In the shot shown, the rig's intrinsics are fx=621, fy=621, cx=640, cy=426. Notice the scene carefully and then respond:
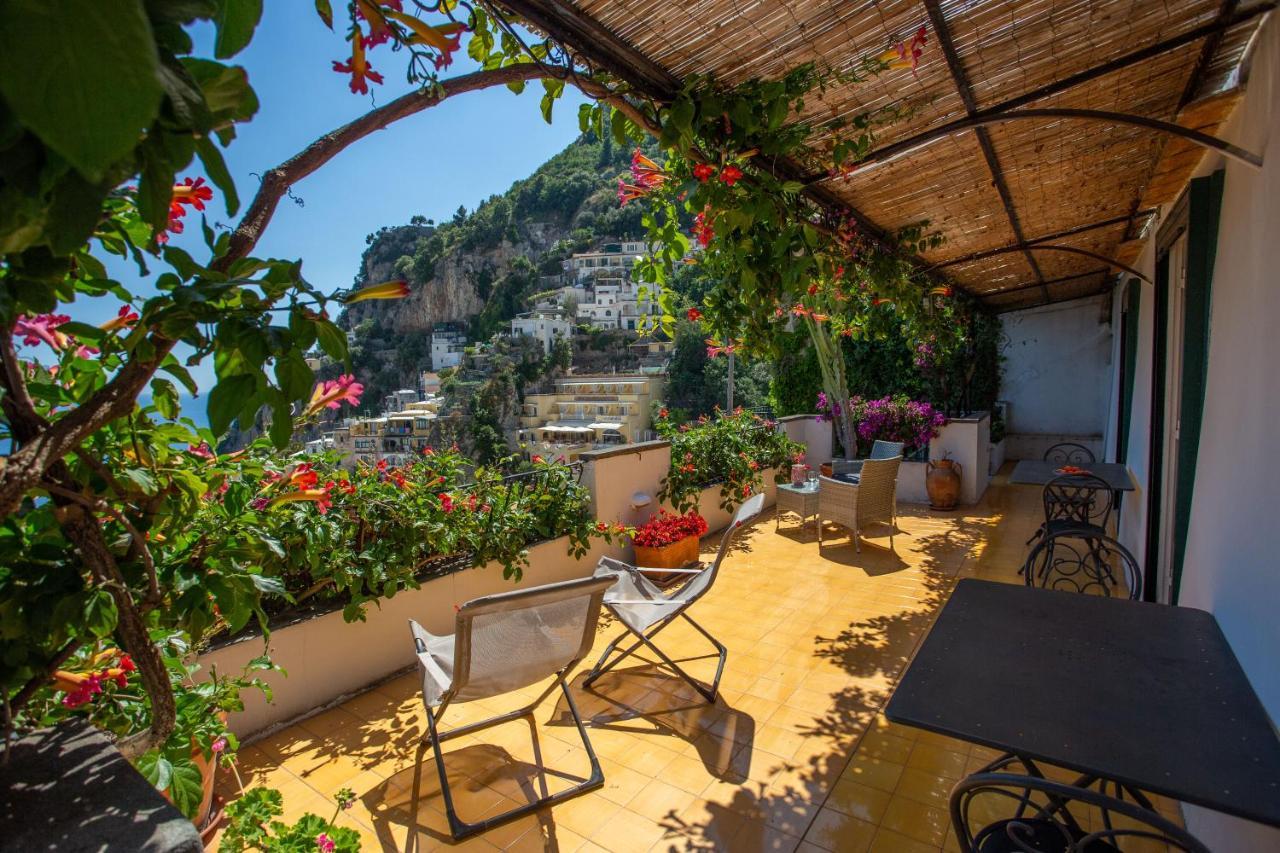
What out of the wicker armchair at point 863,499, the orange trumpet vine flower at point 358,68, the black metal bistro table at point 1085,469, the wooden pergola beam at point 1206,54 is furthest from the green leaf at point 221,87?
the wicker armchair at point 863,499

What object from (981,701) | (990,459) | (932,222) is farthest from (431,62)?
(990,459)

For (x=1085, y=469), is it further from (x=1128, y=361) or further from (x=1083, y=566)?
(x=1128, y=361)

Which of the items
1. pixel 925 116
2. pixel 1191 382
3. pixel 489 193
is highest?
pixel 489 193

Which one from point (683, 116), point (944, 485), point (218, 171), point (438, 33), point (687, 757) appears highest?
point (683, 116)

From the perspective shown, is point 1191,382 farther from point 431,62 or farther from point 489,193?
point 489,193

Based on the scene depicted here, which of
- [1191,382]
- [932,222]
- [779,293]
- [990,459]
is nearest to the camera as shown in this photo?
[779,293]

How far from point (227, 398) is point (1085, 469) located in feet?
17.8

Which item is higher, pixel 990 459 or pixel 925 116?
pixel 925 116

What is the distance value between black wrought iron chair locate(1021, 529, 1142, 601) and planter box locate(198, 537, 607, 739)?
296 centimetres

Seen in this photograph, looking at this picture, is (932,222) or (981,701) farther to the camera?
(932,222)

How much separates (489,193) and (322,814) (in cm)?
7280

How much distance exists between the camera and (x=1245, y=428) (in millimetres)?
1867

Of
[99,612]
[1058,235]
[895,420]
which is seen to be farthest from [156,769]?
[895,420]

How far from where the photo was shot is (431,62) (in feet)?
4.88
